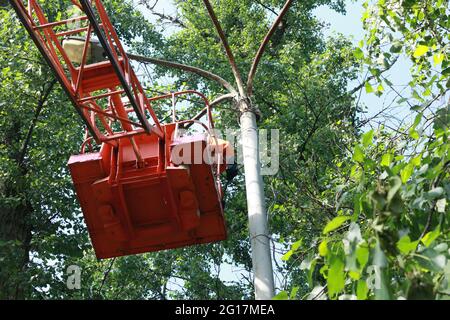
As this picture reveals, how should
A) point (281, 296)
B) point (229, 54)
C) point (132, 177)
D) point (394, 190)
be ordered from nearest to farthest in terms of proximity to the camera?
point (394, 190) < point (281, 296) < point (132, 177) < point (229, 54)

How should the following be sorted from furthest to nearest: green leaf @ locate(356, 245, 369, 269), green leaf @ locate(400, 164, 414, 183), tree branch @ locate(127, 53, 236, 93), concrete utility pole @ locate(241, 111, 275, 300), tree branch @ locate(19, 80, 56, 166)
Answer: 1. tree branch @ locate(19, 80, 56, 166)
2. tree branch @ locate(127, 53, 236, 93)
3. concrete utility pole @ locate(241, 111, 275, 300)
4. green leaf @ locate(400, 164, 414, 183)
5. green leaf @ locate(356, 245, 369, 269)

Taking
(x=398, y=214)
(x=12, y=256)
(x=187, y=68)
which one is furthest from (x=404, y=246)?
(x=12, y=256)

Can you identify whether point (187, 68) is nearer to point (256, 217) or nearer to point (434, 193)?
point (256, 217)

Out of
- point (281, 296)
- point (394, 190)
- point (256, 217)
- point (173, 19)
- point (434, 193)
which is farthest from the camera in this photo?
point (173, 19)

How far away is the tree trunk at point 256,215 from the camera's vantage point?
20.9ft

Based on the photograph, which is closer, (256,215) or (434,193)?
(434,193)

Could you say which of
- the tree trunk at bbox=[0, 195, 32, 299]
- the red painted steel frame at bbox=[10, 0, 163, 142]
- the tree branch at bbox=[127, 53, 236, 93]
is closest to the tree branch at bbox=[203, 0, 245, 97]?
the tree branch at bbox=[127, 53, 236, 93]

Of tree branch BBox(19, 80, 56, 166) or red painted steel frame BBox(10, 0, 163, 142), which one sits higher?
tree branch BBox(19, 80, 56, 166)

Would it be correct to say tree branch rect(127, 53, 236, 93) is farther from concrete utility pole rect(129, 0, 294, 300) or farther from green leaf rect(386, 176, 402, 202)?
green leaf rect(386, 176, 402, 202)

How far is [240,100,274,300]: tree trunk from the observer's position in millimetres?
6355

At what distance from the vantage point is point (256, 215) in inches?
268

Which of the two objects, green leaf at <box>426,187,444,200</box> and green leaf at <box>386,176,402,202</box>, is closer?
green leaf at <box>386,176,402,202</box>
